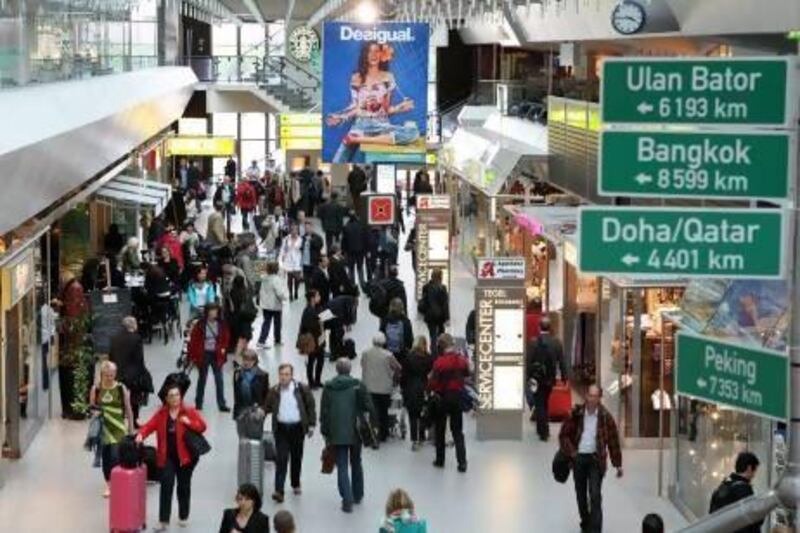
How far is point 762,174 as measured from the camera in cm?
692

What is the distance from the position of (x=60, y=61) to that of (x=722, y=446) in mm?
11299

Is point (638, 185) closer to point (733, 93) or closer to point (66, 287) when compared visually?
point (733, 93)

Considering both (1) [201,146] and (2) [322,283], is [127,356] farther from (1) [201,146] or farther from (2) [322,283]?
(1) [201,146]

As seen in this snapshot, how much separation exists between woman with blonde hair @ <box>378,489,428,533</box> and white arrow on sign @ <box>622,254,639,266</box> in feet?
15.2

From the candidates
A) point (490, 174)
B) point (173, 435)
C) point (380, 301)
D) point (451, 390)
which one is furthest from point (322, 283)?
point (173, 435)

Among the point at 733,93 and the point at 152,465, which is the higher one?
the point at 733,93

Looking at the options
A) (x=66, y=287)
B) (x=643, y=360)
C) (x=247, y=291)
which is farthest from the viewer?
(x=247, y=291)

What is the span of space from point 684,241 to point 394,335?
44.6 ft

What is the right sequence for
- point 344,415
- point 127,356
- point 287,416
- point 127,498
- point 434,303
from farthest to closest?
point 434,303 < point 127,356 < point 287,416 < point 344,415 < point 127,498

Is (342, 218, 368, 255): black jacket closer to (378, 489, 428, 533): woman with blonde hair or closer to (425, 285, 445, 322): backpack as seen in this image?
(425, 285, 445, 322): backpack

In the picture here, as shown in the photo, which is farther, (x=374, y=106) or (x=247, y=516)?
(x=374, y=106)

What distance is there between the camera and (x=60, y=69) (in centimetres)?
2245

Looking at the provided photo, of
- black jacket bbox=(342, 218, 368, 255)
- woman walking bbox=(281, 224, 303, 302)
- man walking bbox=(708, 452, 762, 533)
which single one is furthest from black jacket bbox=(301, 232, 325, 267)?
man walking bbox=(708, 452, 762, 533)

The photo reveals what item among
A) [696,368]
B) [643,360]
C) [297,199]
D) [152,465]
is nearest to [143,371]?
[152,465]
